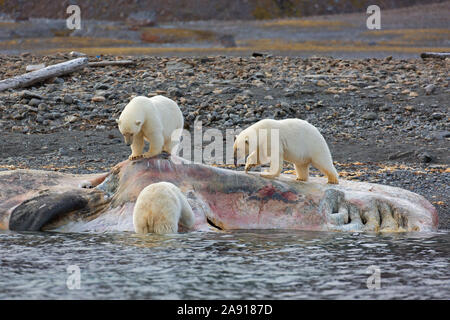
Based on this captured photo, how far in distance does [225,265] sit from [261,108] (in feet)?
35.0

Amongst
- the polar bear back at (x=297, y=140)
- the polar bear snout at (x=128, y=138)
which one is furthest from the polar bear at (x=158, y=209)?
the polar bear back at (x=297, y=140)

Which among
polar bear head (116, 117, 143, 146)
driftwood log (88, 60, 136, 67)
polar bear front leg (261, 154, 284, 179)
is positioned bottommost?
polar bear front leg (261, 154, 284, 179)

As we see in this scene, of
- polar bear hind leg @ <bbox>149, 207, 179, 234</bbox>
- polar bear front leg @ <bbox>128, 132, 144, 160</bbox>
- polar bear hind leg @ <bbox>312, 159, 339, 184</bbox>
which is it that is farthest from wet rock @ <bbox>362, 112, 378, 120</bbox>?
polar bear hind leg @ <bbox>149, 207, 179, 234</bbox>

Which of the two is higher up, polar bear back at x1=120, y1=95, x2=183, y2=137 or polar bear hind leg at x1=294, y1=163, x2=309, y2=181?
polar bear back at x1=120, y1=95, x2=183, y2=137

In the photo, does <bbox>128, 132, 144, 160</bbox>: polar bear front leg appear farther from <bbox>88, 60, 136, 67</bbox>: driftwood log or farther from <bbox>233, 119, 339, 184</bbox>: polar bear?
<bbox>88, 60, 136, 67</bbox>: driftwood log

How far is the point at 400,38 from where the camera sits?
42.8m

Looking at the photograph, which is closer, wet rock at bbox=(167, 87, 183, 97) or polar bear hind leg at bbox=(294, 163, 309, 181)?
polar bear hind leg at bbox=(294, 163, 309, 181)

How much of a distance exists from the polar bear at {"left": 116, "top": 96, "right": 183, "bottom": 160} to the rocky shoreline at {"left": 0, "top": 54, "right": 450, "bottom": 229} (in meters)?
4.39

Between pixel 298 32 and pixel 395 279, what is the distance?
39.3 meters

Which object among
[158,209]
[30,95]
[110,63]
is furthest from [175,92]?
[158,209]

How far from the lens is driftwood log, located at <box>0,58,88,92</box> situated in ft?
69.1

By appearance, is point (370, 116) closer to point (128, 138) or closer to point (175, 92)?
point (175, 92)

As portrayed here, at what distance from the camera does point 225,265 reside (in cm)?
851

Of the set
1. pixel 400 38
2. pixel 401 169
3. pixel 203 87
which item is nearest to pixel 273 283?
pixel 401 169
